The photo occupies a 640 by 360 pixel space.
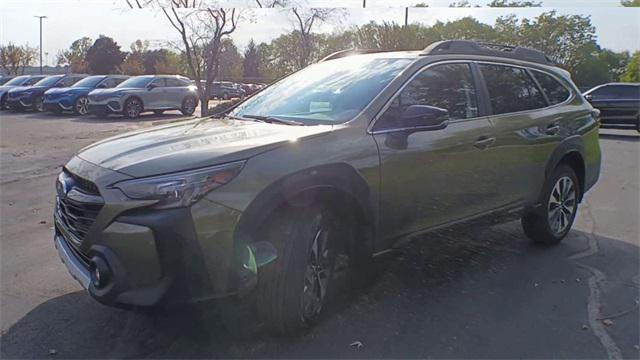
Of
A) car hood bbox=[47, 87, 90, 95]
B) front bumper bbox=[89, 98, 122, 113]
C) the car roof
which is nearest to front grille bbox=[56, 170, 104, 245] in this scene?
the car roof

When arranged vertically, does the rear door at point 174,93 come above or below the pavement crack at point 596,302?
above

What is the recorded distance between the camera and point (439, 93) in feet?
13.5

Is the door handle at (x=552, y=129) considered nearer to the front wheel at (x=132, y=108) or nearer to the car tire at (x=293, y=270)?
the car tire at (x=293, y=270)

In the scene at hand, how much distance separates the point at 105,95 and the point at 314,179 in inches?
705

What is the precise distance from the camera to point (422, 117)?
11.7 feet

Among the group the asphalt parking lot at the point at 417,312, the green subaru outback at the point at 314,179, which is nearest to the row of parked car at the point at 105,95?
the asphalt parking lot at the point at 417,312

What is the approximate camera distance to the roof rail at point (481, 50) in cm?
433

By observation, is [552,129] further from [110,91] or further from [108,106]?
[110,91]

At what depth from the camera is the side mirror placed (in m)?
3.54

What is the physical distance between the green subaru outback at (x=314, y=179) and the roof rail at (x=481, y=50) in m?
0.02

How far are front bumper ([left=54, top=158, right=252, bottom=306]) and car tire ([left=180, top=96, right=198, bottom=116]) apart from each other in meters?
19.3

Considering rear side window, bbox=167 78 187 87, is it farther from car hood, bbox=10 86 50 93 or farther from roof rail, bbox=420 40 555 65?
roof rail, bbox=420 40 555 65

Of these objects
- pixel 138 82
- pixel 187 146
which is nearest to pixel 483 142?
pixel 187 146

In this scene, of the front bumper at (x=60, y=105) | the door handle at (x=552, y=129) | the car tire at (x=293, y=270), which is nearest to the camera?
the car tire at (x=293, y=270)
